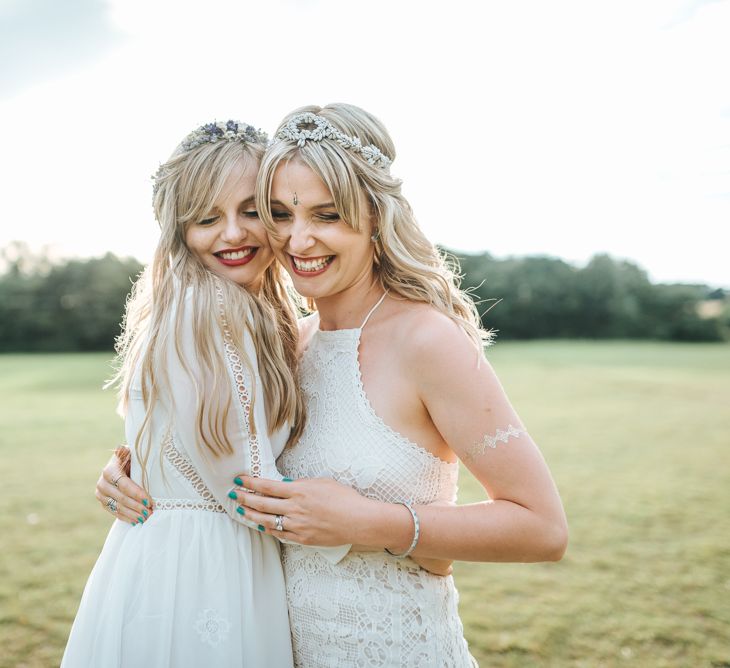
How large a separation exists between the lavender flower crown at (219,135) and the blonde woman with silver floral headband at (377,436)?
19 centimetres

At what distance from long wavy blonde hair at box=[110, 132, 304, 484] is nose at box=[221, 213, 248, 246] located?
10 centimetres

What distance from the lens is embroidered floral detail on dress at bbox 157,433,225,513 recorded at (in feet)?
8.41

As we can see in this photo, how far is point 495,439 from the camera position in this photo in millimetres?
2330

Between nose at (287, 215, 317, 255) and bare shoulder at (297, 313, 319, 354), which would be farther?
bare shoulder at (297, 313, 319, 354)

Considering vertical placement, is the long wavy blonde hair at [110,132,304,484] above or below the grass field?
above

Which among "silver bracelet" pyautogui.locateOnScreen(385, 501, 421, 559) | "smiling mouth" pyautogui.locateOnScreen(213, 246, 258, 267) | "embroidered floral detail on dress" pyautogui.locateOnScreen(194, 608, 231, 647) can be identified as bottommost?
"embroidered floral detail on dress" pyautogui.locateOnScreen(194, 608, 231, 647)

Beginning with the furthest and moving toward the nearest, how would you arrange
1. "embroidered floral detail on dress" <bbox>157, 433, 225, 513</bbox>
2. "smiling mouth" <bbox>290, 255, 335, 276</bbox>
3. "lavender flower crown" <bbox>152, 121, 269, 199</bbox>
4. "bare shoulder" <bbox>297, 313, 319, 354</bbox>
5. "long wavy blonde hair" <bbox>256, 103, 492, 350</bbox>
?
"bare shoulder" <bbox>297, 313, 319, 354</bbox> → "lavender flower crown" <bbox>152, 121, 269, 199</bbox> → "smiling mouth" <bbox>290, 255, 335, 276</bbox> → "long wavy blonde hair" <bbox>256, 103, 492, 350</bbox> → "embroidered floral detail on dress" <bbox>157, 433, 225, 513</bbox>

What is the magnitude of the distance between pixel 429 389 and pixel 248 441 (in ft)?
2.36

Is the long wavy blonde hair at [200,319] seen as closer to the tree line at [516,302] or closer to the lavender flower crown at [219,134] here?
the lavender flower crown at [219,134]

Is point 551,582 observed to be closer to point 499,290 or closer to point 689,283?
point 499,290

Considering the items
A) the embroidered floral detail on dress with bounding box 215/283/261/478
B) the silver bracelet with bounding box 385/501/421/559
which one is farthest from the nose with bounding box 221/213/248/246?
the silver bracelet with bounding box 385/501/421/559

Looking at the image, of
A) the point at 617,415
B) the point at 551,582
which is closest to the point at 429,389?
the point at 551,582

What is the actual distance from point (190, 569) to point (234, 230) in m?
1.42

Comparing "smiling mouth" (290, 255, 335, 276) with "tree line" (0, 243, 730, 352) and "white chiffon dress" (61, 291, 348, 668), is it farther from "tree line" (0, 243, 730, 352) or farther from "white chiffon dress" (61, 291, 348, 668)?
"tree line" (0, 243, 730, 352)
